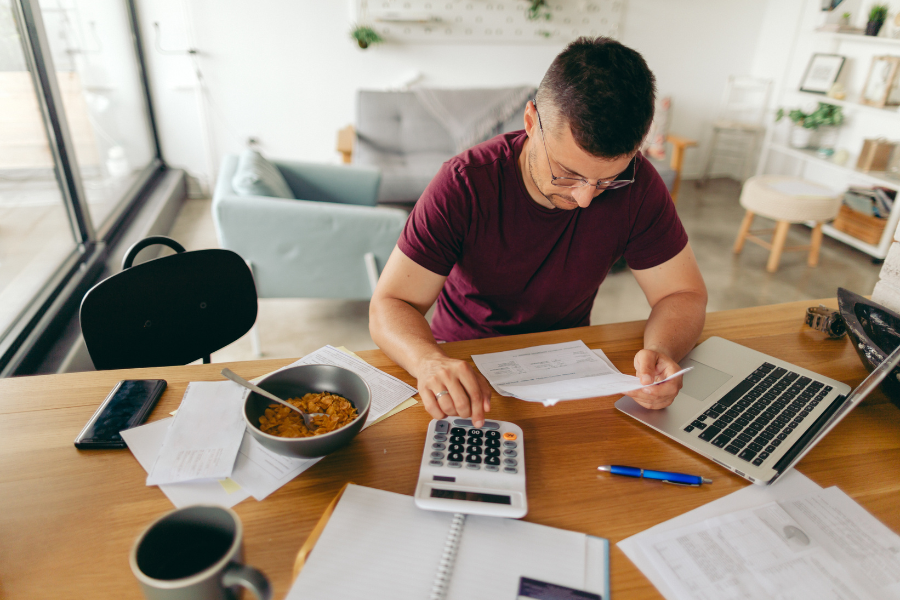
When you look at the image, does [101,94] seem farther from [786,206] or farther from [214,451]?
[786,206]

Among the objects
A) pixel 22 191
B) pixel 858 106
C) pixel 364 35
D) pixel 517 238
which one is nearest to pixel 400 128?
pixel 364 35

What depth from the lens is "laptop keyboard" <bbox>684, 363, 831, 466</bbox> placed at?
2.57ft

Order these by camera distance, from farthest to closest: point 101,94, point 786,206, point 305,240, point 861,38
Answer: point 861,38, point 101,94, point 786,206, point 305,240

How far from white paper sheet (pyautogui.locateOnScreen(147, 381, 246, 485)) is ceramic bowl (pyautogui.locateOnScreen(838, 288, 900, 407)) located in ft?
3.44

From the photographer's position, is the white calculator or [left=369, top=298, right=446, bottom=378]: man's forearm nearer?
the white calculator

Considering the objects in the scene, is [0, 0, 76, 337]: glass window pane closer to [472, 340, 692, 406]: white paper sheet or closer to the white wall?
[472, 340, 692, 406]: white paper sheet

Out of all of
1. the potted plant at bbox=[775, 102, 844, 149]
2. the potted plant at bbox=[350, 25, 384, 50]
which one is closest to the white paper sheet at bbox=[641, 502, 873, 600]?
the potted plant at bbox=[775, 102, 844, 149]

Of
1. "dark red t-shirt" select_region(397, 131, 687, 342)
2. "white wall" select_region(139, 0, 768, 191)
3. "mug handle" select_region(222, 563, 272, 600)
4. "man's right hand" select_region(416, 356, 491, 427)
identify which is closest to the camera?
"mug handle" select_region(222, 563, 272, 600)

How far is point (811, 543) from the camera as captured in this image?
637mm

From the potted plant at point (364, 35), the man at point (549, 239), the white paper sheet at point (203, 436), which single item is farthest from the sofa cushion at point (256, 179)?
the potted plant at point (364, 35)

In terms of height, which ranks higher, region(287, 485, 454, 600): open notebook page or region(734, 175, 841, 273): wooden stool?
region(287, 485, 454, 600): open notebook page

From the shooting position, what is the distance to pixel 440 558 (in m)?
0.60

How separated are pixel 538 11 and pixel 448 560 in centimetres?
459

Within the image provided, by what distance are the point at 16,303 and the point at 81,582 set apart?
5.37 ft
